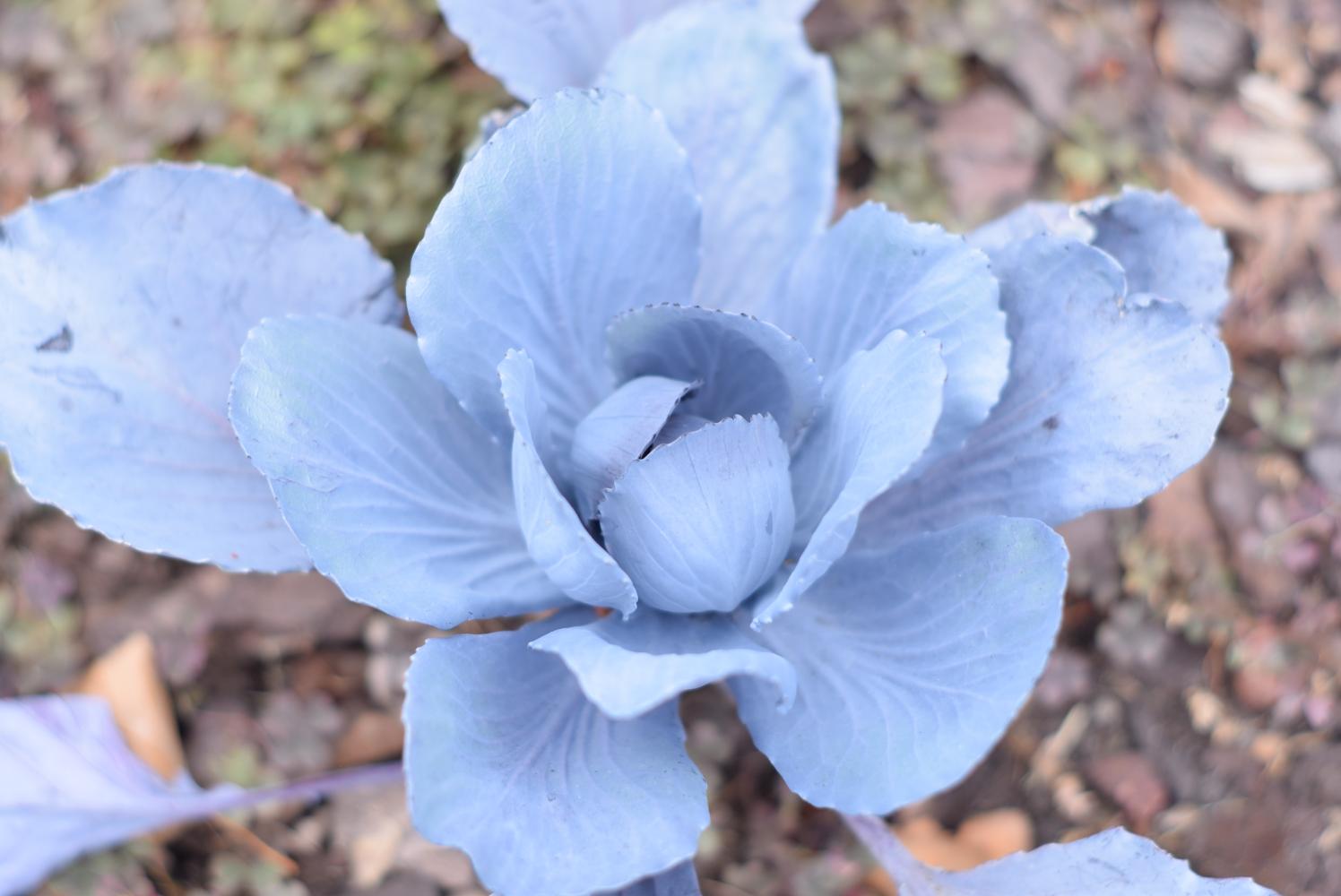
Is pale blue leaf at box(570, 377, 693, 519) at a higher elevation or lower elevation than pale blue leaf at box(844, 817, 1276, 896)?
higher

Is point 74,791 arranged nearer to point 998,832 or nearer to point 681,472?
point 681,472

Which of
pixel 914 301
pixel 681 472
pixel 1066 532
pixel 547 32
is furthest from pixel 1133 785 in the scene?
pixel 547 32

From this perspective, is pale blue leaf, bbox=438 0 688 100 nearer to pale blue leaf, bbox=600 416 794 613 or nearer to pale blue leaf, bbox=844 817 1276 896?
pale blue leaf, bbox=600 416 794 613

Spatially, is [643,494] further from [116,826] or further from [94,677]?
[94,677]

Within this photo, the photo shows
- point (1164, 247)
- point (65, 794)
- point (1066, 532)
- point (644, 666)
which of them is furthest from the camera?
point (1066, 532)

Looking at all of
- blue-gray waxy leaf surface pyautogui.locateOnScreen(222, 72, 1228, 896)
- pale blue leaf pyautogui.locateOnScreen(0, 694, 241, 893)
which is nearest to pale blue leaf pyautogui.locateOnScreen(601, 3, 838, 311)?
blue-gray waxy leaf surface pyautogui.locateOnScreen(222, 72, 1228, 896)

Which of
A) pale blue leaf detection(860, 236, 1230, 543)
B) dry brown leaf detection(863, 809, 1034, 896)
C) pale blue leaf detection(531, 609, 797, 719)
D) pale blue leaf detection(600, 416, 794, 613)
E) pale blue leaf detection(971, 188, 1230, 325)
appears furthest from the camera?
dry brown leaf detection(863, 809, 1034, 896)

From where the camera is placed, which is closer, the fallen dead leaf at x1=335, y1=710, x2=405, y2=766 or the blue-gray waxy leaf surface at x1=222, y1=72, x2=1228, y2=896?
the blue-gray waxy leaf surface at x1=222, y1=72, x2=1228, y2=896

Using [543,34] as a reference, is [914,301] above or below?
below
